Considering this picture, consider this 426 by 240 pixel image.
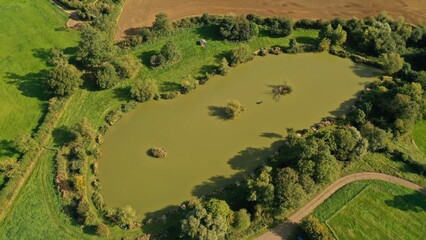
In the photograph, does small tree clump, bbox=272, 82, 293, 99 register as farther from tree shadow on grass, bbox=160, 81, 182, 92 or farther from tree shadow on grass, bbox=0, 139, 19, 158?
tree shadow on grass, bbox=0, 139, 19, 158

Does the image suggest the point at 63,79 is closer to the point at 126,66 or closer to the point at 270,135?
the point at 126,66

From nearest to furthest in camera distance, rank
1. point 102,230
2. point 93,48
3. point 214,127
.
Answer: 1. point 102,230
2. point 214,127
3. point 93,48

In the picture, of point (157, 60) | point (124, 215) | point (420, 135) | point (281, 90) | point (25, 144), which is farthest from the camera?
point (157, 60)

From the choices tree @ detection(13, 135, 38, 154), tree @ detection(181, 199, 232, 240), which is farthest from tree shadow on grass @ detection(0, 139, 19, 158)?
tree @ detection(181, 199, 232, 240)

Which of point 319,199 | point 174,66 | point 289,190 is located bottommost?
point 319,199

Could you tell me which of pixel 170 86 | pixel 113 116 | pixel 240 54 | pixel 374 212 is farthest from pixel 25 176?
pixel 374 212

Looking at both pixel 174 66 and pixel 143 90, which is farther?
pixel 174 66
